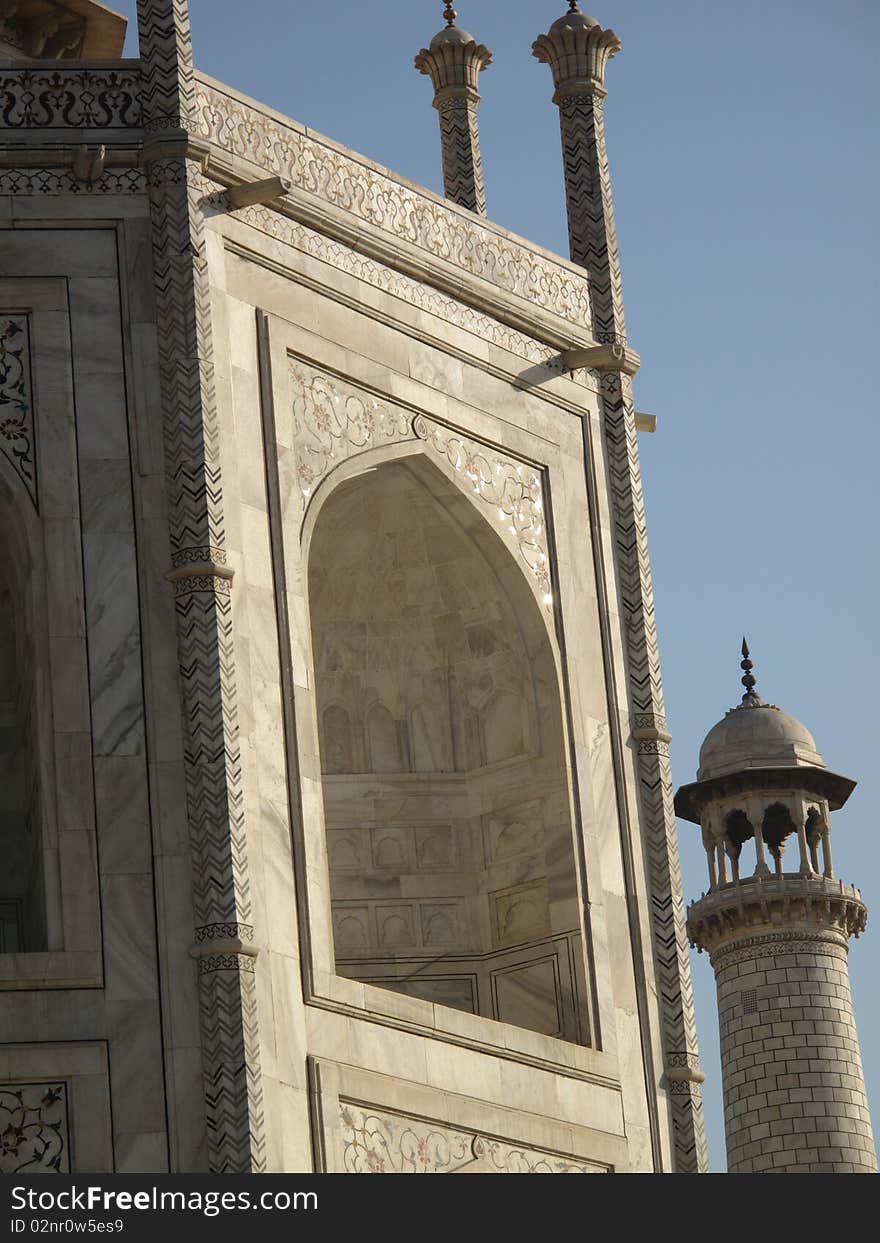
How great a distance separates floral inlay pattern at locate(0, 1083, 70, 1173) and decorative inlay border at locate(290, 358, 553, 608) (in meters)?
3.16

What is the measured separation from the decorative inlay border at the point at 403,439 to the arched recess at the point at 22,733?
140 centimetres

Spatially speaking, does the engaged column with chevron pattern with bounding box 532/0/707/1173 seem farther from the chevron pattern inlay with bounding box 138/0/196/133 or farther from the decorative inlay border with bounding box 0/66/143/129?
the decorative inlay border with bounding box 0/66/143/129

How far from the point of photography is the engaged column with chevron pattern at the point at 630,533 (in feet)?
50.9

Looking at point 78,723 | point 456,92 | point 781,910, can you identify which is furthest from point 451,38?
point 781,910

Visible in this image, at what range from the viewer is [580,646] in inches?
633

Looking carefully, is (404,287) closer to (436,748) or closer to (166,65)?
(166,65)

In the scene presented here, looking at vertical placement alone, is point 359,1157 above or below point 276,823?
below

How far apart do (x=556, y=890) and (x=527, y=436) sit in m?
2.36

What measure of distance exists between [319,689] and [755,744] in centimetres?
1846

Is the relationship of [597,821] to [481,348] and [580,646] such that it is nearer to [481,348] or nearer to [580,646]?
[580,646]
